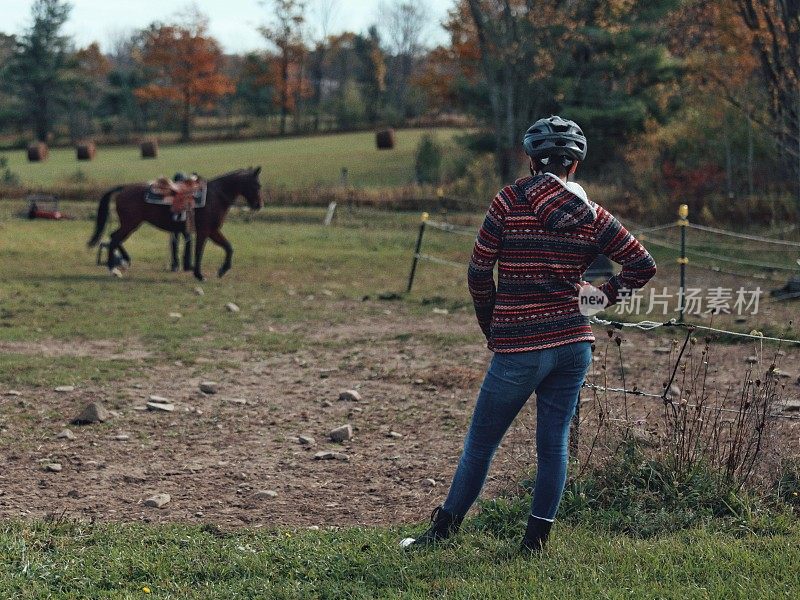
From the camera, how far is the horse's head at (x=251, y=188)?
16.5 meters

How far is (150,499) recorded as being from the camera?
5578mm

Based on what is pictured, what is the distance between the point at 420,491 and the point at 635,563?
187 cm

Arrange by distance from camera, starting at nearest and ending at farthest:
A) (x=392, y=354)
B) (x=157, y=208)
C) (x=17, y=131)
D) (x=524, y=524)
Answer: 1. (x=524, y=524)
2. (x=392, y=354)
3. (x=157, y=208)
4. (x=17, y=131)

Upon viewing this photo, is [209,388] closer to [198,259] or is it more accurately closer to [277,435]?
[277,435]

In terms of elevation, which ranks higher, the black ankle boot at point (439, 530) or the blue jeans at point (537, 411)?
the blue jeans at point (537, 411)

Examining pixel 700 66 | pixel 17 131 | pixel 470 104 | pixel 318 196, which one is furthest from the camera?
pixel 17 131

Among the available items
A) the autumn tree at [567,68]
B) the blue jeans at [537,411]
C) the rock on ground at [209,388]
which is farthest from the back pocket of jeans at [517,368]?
the autumn tree at [567,68]

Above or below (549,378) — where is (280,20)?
above

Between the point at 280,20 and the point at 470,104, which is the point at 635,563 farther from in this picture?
the point at 280,20

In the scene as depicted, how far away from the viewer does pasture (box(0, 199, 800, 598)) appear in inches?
164

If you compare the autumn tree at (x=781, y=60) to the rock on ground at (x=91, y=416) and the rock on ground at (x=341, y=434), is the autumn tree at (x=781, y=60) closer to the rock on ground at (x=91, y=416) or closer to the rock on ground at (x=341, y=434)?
the rock on ground at (x=341, y=434)

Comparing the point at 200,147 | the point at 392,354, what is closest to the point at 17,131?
the point at 200,147

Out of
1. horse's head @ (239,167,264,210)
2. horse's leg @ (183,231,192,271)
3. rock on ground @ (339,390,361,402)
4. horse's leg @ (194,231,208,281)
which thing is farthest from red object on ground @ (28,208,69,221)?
rock on ground @ (339,390,361,402)

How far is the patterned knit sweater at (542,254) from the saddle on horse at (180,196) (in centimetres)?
1266
